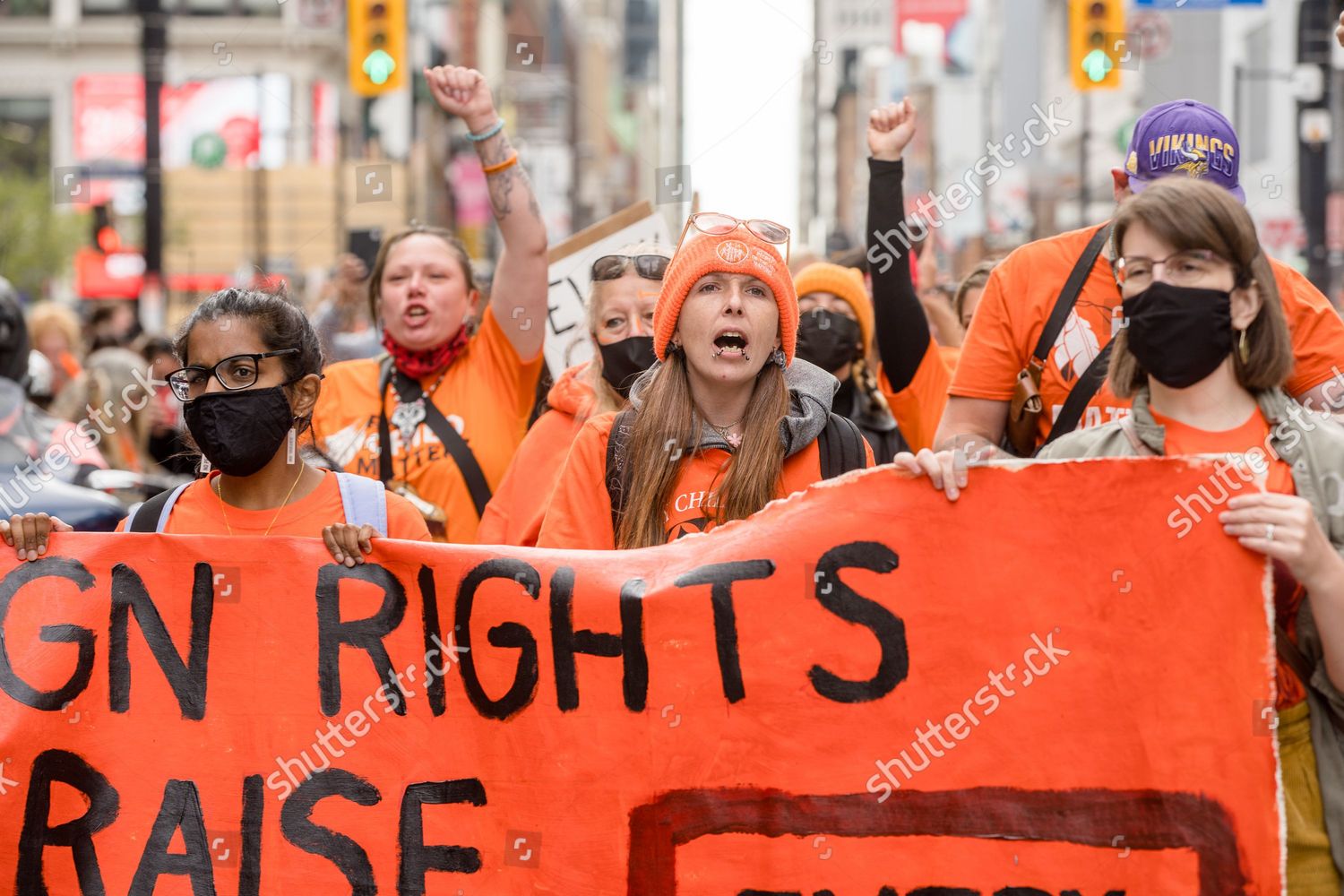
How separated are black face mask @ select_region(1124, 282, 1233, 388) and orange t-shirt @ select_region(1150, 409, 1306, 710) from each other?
12cm

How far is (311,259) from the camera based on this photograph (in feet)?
137

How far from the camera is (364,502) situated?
3.59 m

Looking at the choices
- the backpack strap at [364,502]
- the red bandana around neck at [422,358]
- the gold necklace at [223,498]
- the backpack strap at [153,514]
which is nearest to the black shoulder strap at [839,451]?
the backpack strap at [364,502]

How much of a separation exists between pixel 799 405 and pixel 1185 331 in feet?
2.98

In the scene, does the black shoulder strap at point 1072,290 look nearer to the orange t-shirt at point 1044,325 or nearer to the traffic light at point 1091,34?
the orange t-shirt at point 1044,325

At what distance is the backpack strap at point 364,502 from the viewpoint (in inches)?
140

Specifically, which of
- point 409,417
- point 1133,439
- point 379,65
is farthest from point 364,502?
point 379,65

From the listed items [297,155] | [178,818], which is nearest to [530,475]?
[178,818]

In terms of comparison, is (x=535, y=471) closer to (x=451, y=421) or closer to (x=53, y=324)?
(x=451, y=421)

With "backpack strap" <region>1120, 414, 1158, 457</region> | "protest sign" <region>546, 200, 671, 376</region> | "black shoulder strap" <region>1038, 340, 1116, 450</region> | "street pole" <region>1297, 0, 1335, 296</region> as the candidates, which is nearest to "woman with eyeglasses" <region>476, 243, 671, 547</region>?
"protest sign" <region>546, 200, 671, 376</region>

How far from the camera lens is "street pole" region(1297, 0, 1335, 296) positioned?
1302cm

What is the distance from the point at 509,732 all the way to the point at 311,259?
130 ft

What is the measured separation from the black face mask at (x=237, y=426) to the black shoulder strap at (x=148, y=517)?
0.21 m

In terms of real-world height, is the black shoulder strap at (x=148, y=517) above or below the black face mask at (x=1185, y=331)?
below
